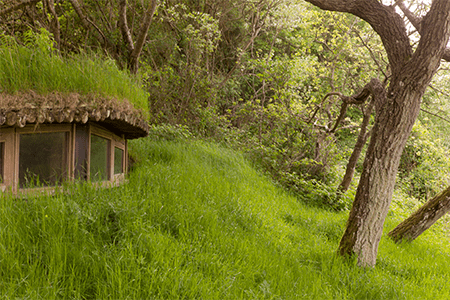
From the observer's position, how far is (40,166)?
416 centimetres

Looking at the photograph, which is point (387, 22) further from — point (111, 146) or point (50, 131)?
point (50, 131)

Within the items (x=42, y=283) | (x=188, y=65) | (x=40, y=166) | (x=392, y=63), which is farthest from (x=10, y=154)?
(x=188, y=65)

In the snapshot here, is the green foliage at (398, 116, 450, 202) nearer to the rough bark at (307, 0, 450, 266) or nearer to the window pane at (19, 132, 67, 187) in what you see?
the rough bark at (307, 0, 450, 266)

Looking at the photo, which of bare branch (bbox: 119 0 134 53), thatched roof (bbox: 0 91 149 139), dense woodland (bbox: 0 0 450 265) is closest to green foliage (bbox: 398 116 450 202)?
dense woodland (bbox: 0 0 450 265)

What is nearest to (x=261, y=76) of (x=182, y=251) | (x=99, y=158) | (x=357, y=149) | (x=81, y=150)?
(x=357, y=149)

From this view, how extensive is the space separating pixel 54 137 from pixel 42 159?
1.14ft

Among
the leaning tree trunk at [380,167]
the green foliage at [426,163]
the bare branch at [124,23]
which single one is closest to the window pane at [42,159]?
the leaning tree trunk at [380,167]

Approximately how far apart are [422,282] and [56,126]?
19.5 ft

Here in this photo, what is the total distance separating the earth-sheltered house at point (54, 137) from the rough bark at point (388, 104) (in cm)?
378

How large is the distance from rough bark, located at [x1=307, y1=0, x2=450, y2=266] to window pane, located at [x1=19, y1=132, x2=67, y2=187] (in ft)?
14.6

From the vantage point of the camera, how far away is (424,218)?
5.93 meters

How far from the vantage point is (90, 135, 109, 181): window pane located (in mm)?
4809

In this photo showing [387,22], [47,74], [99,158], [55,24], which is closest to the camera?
[47,74]

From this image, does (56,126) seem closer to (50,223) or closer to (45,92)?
(45,92)
